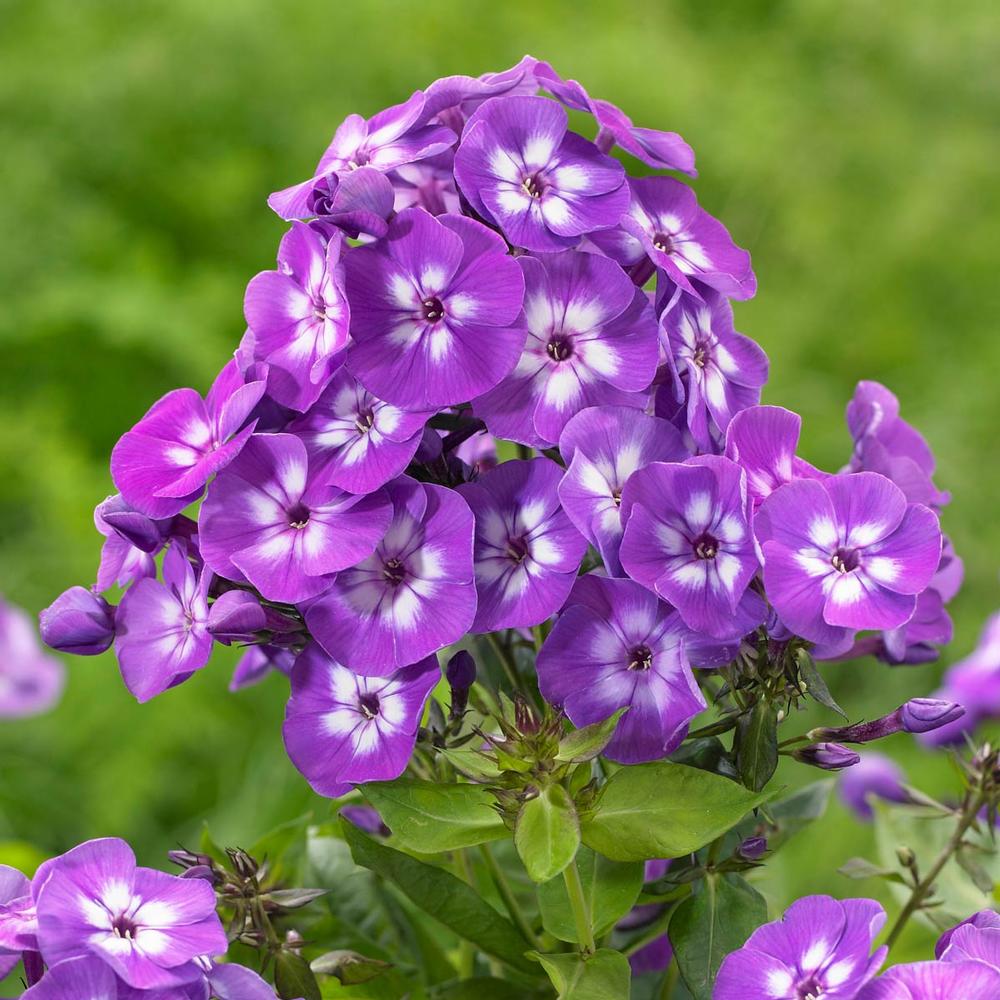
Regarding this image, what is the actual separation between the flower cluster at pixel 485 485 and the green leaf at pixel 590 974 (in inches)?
3.4

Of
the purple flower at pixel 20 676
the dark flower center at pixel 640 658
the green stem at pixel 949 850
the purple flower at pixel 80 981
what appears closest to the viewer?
the purple flower at pixel 80 981

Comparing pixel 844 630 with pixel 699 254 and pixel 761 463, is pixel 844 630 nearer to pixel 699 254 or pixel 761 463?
pixel 761 463

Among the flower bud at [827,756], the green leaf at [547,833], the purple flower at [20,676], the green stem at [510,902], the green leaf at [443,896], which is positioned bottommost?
the purple flower at [20,676]

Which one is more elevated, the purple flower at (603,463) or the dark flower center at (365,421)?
the purple flower at (603,463)

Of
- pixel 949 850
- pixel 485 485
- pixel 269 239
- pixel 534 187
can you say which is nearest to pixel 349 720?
pixel 485 485

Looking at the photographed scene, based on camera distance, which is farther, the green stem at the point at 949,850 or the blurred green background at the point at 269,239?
the blurred green background at the point at 269,239

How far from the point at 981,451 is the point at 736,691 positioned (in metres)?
1.84

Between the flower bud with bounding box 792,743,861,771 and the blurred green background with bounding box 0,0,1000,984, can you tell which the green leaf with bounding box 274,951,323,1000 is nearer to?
the flower bud with bounding box 792,743,861,771

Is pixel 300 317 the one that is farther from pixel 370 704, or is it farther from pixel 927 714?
pixel 927 714

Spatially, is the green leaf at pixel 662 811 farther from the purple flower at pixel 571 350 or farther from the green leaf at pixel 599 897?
the purple flower at pixel 571 350

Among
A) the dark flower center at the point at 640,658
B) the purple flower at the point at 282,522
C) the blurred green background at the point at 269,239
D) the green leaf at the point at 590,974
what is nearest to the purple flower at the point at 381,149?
the purple flower at the point at 282,522

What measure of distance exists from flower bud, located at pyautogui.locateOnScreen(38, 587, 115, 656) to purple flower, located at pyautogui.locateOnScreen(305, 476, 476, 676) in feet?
0.36

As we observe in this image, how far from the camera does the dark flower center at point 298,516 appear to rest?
55 cm

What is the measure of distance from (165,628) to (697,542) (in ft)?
0.74
